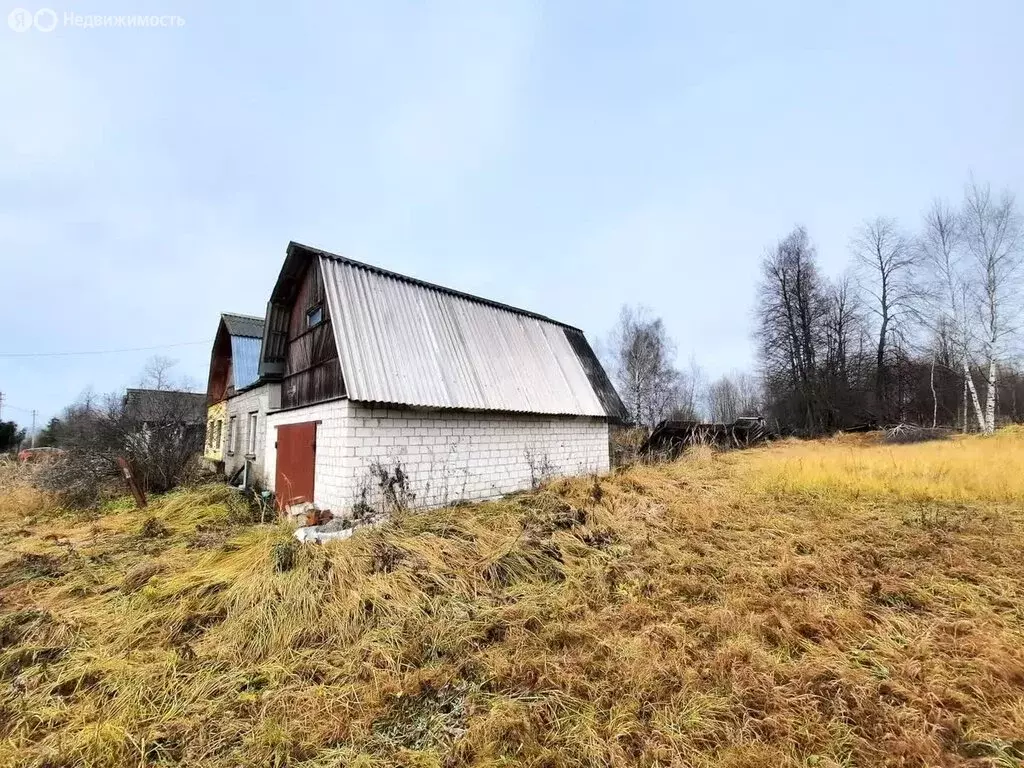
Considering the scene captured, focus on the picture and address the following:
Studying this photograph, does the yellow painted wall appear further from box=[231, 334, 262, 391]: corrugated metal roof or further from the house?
box=[231, 334, 262, 391]: corrugated metal roof

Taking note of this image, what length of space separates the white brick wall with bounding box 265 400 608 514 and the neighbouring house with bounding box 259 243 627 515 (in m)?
0.03

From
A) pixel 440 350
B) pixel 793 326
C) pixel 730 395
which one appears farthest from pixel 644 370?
pixel 730 395

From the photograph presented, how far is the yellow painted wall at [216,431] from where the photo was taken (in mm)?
18344

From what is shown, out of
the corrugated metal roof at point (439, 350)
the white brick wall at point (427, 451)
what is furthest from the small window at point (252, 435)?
the corrugated metal roof at point (439, 350)

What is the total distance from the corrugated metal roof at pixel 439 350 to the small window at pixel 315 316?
87 centimetres

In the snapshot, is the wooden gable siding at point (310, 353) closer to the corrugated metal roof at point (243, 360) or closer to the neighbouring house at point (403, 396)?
the neighbouring house at point (403, 396)

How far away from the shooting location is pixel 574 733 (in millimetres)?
2641

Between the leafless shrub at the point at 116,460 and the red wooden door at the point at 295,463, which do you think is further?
the leafless shrub at the point at 116,460

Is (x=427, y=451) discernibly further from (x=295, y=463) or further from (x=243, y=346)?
(x=243, y=346)

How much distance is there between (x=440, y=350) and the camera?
9.88 meters

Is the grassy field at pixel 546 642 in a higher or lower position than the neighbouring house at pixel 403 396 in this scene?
lower

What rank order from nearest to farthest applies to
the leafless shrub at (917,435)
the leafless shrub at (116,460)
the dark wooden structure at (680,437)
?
1. the leafless shrub at (116,460)
2. the dark wooden structure at (680,437)
3. the leafless shrub at (917,435)

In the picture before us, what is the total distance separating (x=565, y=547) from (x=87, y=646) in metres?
4.98

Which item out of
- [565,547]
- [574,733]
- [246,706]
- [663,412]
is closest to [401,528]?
[565,547]
